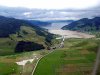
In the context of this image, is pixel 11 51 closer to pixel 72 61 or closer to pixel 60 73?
pixel 72 61

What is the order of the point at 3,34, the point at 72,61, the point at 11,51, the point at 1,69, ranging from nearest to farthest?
the point at 1,69, the point at 72,61, the point at 11,51, the point at 3,34

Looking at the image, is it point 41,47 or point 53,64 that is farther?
point 41,47

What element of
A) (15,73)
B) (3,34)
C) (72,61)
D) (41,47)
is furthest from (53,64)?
(3,34)

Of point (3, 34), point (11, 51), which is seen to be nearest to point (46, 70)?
point (11, 51)

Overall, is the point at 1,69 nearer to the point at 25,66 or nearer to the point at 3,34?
the point at 25,66

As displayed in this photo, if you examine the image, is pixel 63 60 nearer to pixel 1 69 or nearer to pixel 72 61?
pixel 72 61

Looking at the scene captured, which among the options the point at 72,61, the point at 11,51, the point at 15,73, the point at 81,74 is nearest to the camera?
the point at 81,74

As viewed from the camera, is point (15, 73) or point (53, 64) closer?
point (15, 73)

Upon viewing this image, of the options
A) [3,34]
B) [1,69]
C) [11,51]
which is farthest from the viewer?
[3,34]

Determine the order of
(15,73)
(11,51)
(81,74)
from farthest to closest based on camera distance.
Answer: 1. (11,51)
2. (15,73)
3. (81,74)
